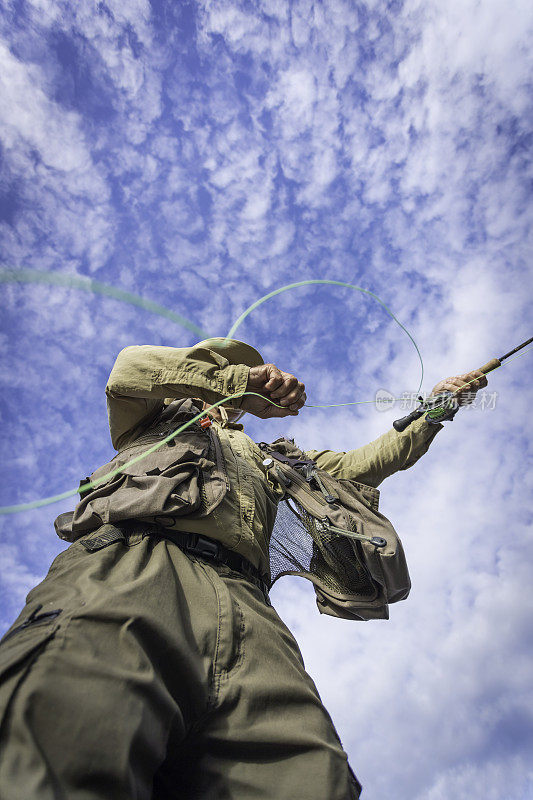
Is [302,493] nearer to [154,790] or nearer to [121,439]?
[121,439]

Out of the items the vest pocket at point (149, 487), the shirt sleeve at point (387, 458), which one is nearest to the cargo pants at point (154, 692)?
the vest pocket at point (149, 487)

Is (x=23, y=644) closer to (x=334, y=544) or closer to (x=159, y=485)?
(x=159, y=485)

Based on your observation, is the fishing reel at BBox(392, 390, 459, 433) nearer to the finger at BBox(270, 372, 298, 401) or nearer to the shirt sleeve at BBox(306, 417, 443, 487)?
the shirt sleeve at BBox(306, 417, 443, 487)

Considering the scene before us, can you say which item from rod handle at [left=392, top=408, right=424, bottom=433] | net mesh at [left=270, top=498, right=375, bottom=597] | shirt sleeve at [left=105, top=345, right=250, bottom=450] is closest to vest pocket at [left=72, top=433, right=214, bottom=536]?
shirt sleeve at [left=105, top=345, right=250, bottom=450]

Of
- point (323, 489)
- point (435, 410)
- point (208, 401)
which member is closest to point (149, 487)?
point (208, 401)

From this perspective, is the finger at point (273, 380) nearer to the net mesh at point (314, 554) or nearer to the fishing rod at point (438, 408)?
the net mesh at point (314, 554)

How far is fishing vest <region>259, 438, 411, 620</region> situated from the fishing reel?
88cm

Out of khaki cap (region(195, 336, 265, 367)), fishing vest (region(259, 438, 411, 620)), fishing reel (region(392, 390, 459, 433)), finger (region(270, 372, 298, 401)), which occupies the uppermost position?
khaki cap (region(195, 336, 265, 367))

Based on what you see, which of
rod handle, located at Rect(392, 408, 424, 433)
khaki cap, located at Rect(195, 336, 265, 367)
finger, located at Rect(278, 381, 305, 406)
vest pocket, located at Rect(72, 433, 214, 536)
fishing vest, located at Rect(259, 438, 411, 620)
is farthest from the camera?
rod handle, located at Rect(392, 408, 424, 433)

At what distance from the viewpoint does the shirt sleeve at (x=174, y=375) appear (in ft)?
9.39

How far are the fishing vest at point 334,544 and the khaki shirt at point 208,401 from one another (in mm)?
319

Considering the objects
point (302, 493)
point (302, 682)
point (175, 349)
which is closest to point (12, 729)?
point (302, 682)

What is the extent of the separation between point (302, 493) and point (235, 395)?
1473 millimetres

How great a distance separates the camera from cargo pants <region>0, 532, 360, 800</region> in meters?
1.49
